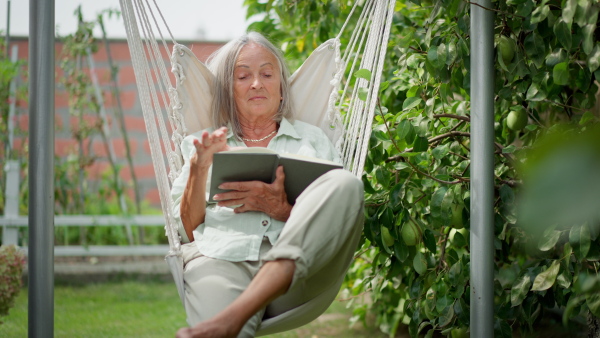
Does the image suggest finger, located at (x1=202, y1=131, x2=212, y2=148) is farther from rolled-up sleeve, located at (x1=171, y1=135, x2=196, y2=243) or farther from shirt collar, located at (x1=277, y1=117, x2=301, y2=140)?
shirt collar, located at (x1=277, y1=117, x2=301, y2=140)

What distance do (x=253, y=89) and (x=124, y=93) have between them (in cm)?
340

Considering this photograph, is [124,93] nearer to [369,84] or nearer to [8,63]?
[8,63]

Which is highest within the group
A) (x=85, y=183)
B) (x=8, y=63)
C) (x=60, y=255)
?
(x=8, y=63)

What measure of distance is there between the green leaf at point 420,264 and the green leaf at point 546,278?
328mm

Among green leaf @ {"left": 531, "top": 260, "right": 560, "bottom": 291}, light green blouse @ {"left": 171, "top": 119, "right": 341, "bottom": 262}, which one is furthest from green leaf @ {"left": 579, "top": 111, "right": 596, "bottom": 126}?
light green blouse @ {"left": 171, "top": 119, "right": 341, "bottom": 262}

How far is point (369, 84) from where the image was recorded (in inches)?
80.0

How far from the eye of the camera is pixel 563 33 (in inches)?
61.6

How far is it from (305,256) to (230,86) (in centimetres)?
89

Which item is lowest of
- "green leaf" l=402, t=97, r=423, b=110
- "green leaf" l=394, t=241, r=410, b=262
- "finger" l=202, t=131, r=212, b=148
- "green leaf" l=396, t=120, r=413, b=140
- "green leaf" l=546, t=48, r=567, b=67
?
"green leaf" l=394, t=241, r=410, b=262

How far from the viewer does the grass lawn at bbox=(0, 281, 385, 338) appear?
10.2 ft

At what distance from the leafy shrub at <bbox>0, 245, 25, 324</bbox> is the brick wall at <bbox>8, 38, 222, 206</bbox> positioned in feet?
6.15

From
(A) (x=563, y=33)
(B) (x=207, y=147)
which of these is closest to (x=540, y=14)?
(A) (x=563, y=33)

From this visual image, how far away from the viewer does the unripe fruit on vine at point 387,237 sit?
2.00 m

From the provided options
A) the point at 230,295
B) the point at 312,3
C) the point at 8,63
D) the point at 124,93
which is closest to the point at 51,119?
the point at 230,295
